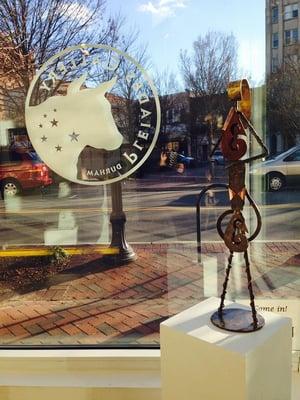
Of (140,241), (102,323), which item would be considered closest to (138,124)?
(140,241)

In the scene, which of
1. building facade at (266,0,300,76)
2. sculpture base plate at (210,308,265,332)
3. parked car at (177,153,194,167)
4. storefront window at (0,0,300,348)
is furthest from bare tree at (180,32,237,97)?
sculpture base plate at (210,308,265,332)

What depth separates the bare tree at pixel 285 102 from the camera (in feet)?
5.15

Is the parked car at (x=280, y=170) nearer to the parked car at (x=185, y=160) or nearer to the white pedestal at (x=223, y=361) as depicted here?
the parked car at (x=185, y=160)

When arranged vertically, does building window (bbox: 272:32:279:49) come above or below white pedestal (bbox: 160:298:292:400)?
above

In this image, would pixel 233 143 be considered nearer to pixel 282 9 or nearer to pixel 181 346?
pixel 181 346

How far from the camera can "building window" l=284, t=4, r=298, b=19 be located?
1.52m

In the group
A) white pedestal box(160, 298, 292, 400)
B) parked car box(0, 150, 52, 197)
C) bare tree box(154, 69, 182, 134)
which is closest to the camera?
white pedestal box(160, 298, 292, 400)

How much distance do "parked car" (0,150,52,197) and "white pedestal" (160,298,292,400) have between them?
3.20 ft

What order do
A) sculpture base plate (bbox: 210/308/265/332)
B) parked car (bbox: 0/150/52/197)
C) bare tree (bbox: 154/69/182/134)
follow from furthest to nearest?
parked car (bbox: 0/150/52/197)
bare tree (bbox: 154/69/182/134)
sculpture base plate (bbox: 210/308/265/332)

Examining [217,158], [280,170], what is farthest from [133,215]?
[280,170]

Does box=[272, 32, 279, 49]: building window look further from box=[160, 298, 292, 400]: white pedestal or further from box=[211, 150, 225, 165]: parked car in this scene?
box=[160, 298, 292, 400]: white pedestal

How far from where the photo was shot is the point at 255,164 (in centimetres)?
162

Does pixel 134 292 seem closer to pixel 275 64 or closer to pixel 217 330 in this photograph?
pixel 217 330

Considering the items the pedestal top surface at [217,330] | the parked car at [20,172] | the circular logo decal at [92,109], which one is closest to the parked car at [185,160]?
the circular logo decal at [92,109]
